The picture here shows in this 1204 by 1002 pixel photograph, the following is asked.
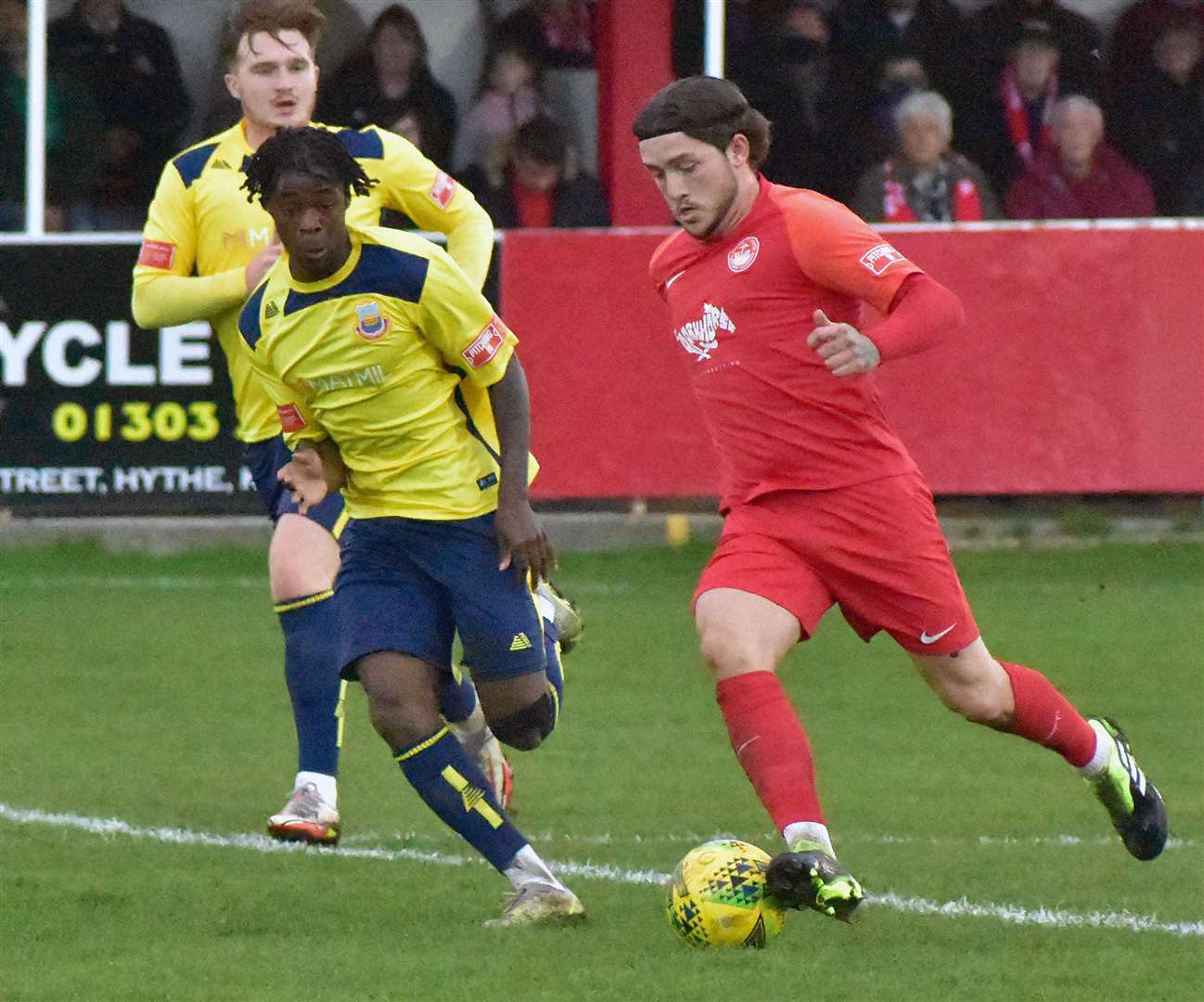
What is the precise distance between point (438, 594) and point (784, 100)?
9053 mm

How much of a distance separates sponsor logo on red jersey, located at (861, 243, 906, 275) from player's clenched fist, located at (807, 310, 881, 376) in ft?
0.78

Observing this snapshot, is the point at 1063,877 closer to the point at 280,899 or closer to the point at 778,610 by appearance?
the point at 778,610

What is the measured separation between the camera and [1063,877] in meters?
6.49

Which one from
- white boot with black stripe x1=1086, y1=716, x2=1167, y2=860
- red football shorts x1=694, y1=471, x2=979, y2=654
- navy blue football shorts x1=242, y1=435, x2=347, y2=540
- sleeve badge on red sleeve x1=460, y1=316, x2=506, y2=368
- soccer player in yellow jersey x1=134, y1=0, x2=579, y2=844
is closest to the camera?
red football shorts x1=694, y1=471, x2=979, y2=654

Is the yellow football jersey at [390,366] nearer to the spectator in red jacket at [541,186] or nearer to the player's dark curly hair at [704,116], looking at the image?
the player's dark curly hair at [704,116]

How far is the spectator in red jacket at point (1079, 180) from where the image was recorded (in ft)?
46.3

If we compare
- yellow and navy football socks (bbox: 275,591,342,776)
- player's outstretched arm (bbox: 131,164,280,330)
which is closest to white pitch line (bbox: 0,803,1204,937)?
yellow and navy football socks (bbox: 275,591,342,776)

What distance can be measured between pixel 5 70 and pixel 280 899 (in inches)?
356

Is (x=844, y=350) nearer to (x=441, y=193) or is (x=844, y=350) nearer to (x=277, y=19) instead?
(x=441, y=193)

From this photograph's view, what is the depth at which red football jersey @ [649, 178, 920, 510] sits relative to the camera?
6.02 meters

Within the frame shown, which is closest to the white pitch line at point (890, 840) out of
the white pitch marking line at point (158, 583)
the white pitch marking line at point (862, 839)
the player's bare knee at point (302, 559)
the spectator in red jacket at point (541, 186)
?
the white pitch marking line at point (862, 839)

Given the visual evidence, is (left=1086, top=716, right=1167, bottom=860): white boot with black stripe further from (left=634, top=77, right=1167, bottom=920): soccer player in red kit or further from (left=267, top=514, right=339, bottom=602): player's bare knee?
(left=267, top=514, right=339, bottom=602): player's bare knee

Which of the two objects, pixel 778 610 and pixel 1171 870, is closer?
pixel 778 610

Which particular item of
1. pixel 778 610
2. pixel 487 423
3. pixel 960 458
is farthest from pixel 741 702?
pixel 960 458
